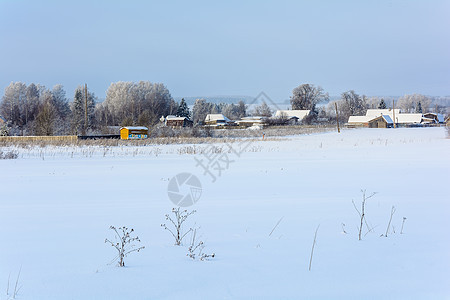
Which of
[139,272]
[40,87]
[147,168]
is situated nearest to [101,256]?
[139,272]

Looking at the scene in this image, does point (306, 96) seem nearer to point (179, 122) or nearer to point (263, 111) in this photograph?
point (263, 111)

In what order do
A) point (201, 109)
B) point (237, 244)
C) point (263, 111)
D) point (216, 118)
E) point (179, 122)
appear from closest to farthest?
point (237, 244) < point (179, 122) < point (263, 111) < point (216, 118) < point (201, 109)

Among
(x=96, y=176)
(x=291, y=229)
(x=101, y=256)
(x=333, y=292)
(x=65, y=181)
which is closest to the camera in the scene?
(x=333, y=292)

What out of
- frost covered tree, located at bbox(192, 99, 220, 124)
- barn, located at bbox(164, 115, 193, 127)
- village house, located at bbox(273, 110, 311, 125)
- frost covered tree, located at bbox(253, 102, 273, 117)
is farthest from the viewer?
frost covered tree, located at bbox(192, 99, 220, 124)

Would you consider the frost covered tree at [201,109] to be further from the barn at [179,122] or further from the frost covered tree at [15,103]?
the frost covered tree at [15,103]

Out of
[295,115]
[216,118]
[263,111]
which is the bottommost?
[216,118]

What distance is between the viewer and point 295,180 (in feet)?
36.2

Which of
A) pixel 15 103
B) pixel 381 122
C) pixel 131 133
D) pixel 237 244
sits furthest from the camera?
pixel 381 122

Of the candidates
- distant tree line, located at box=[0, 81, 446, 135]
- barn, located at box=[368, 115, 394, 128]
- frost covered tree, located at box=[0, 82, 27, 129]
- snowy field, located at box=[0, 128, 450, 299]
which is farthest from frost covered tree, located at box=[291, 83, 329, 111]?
snowy field, located at box=[0, 128, 450, 299]

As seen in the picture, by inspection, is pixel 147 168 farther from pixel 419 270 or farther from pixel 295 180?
pixel 419 270

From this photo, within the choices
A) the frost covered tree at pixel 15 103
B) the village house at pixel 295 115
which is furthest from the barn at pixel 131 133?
the village house at pixel 295 115

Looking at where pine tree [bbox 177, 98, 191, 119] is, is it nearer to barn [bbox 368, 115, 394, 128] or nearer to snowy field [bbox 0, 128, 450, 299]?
barn [bbox 368, 115, 394, 128]

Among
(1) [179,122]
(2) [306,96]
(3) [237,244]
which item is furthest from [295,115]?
(3) [237,244]

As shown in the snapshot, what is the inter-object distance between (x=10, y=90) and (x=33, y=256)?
8380cm
